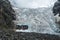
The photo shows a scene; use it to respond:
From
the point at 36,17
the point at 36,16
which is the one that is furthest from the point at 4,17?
the point at 36,16

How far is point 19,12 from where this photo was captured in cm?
5662

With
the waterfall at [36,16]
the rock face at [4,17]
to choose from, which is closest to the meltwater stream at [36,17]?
the waterfall at [36,16]

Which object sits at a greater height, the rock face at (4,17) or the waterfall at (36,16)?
the rock face at (4,17)

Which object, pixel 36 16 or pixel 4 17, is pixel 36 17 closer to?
pixel 36 16

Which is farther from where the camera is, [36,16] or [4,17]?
[36,16]

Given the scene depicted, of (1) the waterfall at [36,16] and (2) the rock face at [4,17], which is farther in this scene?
(1) the waterfall at [36,16]

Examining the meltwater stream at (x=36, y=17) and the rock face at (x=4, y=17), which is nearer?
the rock face at (x=4, y=17)

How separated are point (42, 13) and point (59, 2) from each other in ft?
131

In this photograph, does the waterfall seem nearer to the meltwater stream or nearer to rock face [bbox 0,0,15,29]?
the meltwater stream

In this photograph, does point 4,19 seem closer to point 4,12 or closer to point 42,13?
point 4,12

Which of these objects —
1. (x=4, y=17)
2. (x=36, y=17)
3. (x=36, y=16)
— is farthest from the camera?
(x=36, y=16)

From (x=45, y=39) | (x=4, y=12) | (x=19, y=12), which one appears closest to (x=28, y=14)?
(x=19, y=12)

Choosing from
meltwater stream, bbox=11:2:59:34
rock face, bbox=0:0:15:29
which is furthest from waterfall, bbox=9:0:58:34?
rock face, bbox=0:0:15:29

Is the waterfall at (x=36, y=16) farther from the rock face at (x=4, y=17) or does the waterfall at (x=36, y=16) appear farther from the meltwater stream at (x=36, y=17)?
the rock face at (x=4, y=17)
